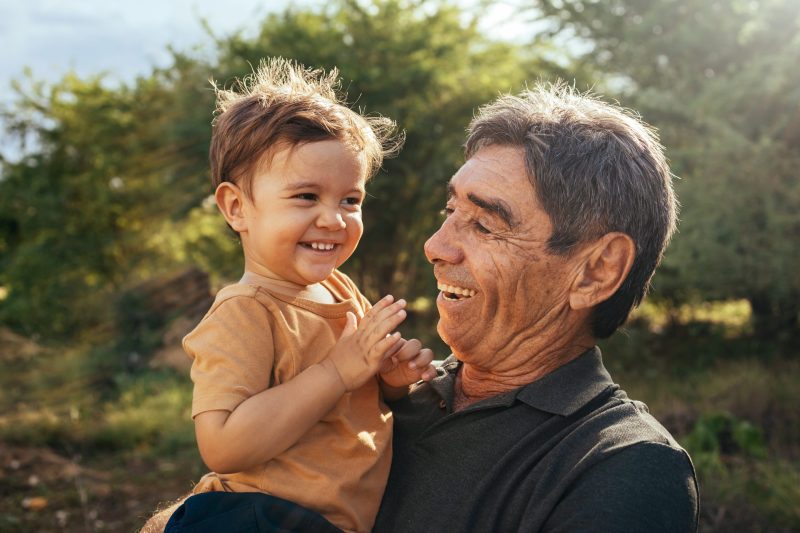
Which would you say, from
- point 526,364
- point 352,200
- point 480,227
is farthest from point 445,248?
point 526,364

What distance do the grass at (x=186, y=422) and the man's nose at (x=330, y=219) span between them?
1.87 metres

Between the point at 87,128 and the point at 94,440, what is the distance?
37.2 feet

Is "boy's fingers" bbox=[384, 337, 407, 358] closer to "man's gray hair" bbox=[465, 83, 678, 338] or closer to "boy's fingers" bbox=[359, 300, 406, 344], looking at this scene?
"boy's fingers" bbox=[359, 300, 406, 344]

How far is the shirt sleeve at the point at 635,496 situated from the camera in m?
1.75

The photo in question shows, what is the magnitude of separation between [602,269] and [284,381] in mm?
959

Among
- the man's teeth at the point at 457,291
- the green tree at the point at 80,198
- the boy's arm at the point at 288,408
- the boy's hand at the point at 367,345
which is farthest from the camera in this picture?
the green tree at the point at 80,198

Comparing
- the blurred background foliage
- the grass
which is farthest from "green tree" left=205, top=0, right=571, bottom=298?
the grass

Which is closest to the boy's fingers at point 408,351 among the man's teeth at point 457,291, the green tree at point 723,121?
the man's teeth at point 457,291

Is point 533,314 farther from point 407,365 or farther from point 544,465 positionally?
point 544,465

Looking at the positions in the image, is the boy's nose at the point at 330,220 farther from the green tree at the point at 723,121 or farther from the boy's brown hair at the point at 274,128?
the green tree at the point at 723,121

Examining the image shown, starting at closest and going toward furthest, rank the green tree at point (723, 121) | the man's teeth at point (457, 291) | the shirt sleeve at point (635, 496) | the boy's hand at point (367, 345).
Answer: the shirt sleeve at point (635, 496), the boy's hand at point (367, 345), the man's teeth at point (457, 291), the green tree at point (723, 121)

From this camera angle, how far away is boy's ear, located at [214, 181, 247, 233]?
89.6 inches

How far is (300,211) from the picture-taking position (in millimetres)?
2178

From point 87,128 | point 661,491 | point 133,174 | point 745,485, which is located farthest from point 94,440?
point 87,128
